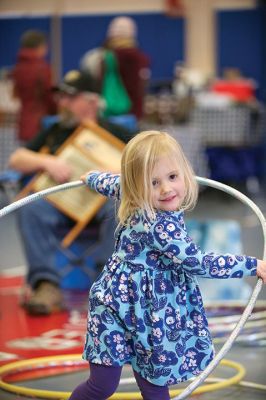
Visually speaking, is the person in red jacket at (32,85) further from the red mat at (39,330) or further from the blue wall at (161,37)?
the blue wall at (161,37)

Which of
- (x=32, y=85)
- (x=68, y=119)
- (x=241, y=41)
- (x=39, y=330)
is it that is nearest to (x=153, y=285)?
(x=39, y=330)

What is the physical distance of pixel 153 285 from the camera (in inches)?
122

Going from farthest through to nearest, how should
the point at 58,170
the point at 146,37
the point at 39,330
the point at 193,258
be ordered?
the point at 146,37 < the point at 58,170 < the point at 39,330 < the point at 193,258

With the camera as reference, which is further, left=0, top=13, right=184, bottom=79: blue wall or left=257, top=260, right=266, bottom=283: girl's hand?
left=0, top=13, right=184, bottom=79: blue wall

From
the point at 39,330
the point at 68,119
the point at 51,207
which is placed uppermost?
the point at 68,119

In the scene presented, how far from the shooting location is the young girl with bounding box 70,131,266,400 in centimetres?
309

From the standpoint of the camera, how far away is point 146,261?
3.13 metres

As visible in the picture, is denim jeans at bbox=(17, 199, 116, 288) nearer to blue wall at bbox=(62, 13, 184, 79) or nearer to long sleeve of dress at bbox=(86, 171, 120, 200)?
long sleeve of dress at bbox=(86, 171, 120, 200)

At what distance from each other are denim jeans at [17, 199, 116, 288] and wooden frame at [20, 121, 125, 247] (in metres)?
0.10

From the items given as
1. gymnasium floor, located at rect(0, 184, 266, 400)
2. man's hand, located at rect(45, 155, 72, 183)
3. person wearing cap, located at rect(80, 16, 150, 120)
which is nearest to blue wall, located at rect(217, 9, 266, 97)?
person wearing cap, located at rect(80, 16, 150, 120)

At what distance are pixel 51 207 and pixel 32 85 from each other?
420cm

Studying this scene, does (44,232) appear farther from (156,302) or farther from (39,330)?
Result: (156,302)

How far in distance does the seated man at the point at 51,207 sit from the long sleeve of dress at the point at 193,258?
8.84 feet

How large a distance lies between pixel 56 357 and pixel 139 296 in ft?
4.53
